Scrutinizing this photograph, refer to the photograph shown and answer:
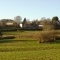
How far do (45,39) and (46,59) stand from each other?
20.0 m

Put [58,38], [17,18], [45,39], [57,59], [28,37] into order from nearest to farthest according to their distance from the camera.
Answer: [57,59] → [45,39] → [58,38] → [28,37] → [17,18]

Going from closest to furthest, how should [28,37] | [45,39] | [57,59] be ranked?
[57,59], [45,39], [28,37]

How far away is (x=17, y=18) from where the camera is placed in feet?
638

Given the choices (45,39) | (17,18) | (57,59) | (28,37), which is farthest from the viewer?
(17,18)

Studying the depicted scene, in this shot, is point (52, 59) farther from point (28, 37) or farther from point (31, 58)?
point (28, 37)

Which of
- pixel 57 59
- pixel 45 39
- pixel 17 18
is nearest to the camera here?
pixel 57 59

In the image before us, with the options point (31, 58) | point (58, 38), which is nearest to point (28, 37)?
point (58, 38)

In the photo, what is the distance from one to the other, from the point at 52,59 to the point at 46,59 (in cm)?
50

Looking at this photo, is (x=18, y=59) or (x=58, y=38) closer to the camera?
(x=18, y=59)

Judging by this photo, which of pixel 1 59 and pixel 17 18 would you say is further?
pixel 17 18

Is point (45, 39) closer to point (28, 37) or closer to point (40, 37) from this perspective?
point (40, 37)

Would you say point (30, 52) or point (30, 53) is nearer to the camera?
point (30, 53)

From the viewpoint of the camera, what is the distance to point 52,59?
1705cm

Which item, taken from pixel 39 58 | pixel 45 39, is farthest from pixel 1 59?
pixel 45 39
